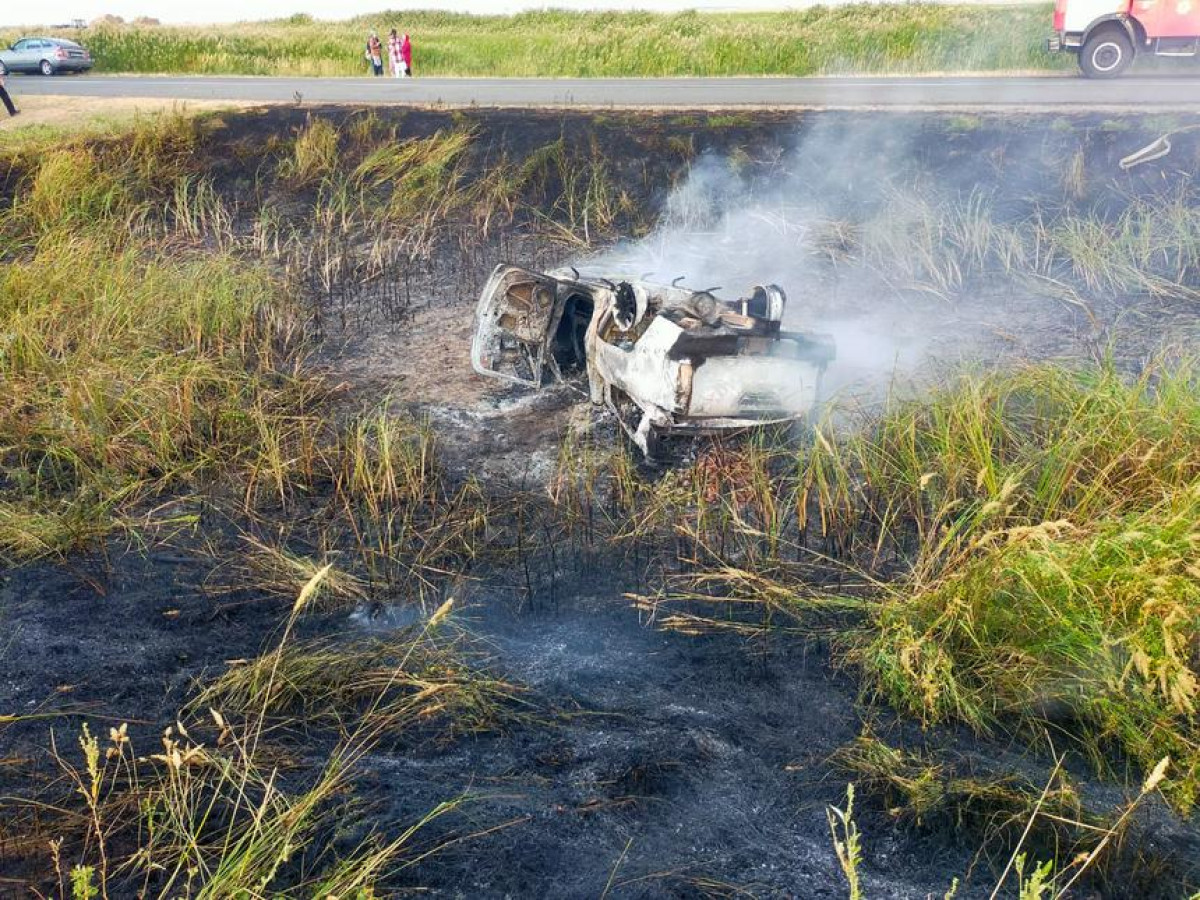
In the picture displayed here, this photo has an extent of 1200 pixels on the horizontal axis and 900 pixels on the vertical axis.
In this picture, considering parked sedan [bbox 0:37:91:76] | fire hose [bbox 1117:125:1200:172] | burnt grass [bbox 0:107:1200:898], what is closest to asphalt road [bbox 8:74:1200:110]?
fire hose [bbox 1117:125:1200:172]

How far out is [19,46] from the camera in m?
25.9

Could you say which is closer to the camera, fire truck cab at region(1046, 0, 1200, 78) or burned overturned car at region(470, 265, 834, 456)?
burned overturned car at region(470, 265, 834, 456)

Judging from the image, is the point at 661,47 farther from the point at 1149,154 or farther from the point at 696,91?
the point at 1149,154

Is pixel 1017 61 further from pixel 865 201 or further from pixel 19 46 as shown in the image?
pixel 19 46

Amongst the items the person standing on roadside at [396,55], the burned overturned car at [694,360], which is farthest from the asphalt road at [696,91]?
the burned overturned car at [694,360]

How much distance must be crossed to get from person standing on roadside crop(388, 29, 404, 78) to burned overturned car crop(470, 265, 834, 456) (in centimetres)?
1706

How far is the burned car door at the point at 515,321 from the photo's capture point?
24.0ft

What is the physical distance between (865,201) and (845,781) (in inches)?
314

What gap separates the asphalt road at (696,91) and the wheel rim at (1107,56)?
0.52m

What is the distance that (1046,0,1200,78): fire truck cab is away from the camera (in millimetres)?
15273

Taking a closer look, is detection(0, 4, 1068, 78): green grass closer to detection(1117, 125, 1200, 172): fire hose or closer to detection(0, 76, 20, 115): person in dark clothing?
detection(0, 76, 20, 115): person in dark clothing

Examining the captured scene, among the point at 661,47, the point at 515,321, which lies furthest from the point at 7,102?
the point at 515,321

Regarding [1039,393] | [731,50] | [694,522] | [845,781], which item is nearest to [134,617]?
[694,522]

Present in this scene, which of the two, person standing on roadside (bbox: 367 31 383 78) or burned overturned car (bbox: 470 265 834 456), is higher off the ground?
person standing on roadside (bbox: 367 31 383 78)
